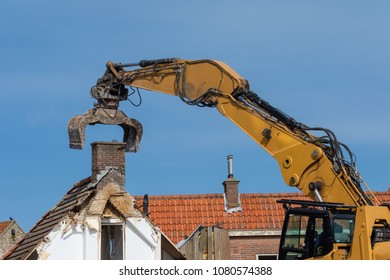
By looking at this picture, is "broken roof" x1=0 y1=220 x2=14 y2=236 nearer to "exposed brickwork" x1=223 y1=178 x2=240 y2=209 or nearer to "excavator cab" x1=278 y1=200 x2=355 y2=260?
"exposed brickwork" x1=223 y1=178 x2=240 y2=209

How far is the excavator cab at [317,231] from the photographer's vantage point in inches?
576

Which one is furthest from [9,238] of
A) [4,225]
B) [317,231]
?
[317,231]

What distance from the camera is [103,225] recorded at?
22.9 m

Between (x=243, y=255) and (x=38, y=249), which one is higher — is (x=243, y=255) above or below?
above

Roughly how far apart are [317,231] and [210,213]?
19.9 meters

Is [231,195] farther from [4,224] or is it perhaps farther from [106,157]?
[4,224]

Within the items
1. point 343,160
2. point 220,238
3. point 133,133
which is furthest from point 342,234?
point 220,238

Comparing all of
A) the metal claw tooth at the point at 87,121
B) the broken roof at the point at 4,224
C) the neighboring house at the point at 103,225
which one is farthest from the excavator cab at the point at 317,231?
the broken roof at the point at 4,224

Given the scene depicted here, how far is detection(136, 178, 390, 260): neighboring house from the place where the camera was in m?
33.8

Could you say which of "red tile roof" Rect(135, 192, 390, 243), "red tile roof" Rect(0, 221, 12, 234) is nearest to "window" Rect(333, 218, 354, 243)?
"red tile roof" Rect(135, 192, 390, 243)

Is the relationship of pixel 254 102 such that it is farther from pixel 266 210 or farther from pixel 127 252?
pixel 266 210

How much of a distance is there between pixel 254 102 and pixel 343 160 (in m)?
2.43

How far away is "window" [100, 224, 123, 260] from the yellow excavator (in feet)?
11.2
